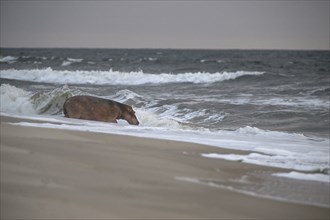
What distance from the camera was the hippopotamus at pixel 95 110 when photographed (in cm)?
734

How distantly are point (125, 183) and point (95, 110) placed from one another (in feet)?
13.7

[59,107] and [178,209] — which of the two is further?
[59,107]

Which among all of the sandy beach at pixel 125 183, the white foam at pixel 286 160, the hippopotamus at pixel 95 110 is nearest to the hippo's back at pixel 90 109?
the hippopotamus at pixel 95 110

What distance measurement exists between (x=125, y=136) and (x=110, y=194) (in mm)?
2307

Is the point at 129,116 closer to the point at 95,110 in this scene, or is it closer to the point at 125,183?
the point at 95,110

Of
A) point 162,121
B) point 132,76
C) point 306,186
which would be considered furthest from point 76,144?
point 132,76

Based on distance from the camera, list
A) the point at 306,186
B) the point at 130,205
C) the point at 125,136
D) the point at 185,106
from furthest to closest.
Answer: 1. the point at 185,106
2. the point at 125,136
3. the point at 306,186
4. the point at 130,205

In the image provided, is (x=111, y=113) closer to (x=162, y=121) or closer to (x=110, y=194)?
(x=162, y=121)

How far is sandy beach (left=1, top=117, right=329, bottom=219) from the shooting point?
9.43ft

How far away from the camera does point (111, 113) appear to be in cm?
752

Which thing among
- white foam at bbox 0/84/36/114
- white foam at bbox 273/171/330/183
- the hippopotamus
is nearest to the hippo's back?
the hippopotamus

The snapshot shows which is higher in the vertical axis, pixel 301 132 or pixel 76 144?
pixel 76 144

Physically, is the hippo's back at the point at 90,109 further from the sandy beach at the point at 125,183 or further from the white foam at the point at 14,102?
the sandy beach at the point at 125,183

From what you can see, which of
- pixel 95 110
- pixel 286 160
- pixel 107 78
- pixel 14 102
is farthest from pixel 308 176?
pixel 107 78
